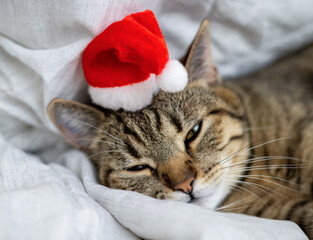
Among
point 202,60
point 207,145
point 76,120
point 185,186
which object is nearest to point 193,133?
point 207,145

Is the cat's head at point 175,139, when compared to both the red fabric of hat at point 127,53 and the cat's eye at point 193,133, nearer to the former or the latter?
the cat's eye at point 193,133

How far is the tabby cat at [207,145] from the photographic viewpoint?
114 centimetres

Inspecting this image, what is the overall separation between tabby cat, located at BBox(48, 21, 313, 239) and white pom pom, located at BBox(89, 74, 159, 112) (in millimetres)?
49

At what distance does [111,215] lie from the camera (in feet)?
3.51

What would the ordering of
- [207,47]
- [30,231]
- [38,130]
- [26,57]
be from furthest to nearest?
[38,130] → [207,47] → [26,57] → [30,231]

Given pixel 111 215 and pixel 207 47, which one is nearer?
pixel 111 215

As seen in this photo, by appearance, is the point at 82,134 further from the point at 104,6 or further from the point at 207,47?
the point at 207,47

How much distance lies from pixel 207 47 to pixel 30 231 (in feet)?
3.24

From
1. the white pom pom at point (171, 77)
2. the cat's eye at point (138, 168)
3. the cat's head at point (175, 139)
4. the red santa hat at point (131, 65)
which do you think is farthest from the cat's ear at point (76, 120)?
the white pom pom at point (171, 77)

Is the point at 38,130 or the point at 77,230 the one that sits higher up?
the point at 77,230

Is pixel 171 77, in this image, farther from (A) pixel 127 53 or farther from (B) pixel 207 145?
(B) pixel 207 145

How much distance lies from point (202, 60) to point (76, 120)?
62 cm

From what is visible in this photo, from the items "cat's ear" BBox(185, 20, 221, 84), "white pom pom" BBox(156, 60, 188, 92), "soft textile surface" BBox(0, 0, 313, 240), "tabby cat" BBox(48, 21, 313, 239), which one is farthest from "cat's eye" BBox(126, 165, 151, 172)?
"cat's ear" BBox(185, 20, 221, 84)

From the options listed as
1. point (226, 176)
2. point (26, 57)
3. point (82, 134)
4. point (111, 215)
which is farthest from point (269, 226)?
point (26, 57)
